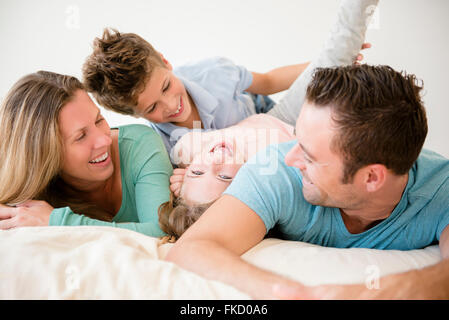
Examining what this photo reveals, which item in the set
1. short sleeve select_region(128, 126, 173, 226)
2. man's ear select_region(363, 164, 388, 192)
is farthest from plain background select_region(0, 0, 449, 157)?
man's ear select_region(363, 164, 388, 192)

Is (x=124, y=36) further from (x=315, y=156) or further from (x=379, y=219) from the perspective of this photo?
(x=379, y=219)

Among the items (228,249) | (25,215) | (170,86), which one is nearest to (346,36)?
(170,86)

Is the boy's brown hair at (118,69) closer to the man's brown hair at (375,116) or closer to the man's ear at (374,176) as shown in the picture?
the man's brown hair at (375,116)

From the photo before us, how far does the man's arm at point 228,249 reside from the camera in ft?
2.79

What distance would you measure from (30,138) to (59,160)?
0.12m

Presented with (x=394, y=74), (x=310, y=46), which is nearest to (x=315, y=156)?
(x=394, y=74)

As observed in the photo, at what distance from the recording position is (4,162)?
4.29 feet

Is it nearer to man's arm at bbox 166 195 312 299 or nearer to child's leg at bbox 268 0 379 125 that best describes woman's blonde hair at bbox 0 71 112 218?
man's arm at bbox 166 195 312 299

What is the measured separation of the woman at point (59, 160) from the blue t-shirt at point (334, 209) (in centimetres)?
40

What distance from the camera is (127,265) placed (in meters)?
0.85

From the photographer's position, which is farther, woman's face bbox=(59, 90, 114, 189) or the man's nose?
the man's nose

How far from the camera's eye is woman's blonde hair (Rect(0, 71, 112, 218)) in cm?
127

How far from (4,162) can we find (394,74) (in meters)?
1.27

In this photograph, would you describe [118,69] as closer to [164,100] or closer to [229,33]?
[164,100]
